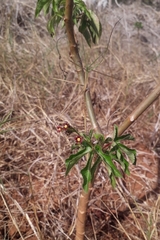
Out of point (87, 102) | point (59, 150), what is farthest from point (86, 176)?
point (59, 150)

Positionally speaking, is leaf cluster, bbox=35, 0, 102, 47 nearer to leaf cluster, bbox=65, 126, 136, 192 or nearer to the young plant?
the young plant

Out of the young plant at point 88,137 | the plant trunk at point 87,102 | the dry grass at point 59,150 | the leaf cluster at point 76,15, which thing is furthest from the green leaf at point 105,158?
the leaf cluster at point 76,15

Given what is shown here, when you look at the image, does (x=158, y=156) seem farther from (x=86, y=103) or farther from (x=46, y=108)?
(x=86, y=103)

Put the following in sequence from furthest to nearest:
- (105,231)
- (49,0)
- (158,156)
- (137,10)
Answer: (137,10)
(158,156)
(105,231)
(49,0)

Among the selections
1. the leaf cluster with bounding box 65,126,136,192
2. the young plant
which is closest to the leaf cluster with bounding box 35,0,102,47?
the young plant

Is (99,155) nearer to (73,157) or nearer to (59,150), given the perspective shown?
(73,157)

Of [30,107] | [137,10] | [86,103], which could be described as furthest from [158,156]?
[137,10]

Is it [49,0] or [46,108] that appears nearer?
[49,0]

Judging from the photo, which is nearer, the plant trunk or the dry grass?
the plant trunk

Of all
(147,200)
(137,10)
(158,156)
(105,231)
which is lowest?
(105,231)
